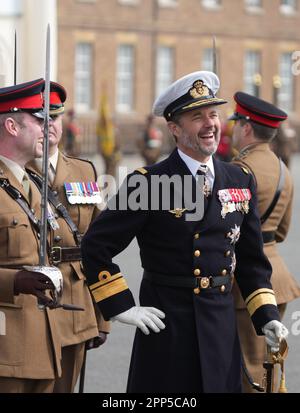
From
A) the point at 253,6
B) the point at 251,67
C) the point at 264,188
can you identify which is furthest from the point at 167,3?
the point at 264,188

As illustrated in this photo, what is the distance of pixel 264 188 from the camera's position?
621 centimetres

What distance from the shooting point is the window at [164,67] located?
142 ft

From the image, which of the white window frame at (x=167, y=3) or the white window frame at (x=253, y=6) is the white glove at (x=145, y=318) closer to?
the white window frame at (x=167, y=3)

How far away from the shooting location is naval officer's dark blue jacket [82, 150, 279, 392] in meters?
4.51

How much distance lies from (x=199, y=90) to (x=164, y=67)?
39.3 metres

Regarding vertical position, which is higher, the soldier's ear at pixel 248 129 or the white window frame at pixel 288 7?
the white window frame at pixel 288 7

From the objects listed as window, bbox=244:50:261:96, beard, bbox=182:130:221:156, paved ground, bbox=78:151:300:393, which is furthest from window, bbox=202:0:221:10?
beard, bbox=182:130:221:156

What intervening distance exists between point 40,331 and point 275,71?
43.0m

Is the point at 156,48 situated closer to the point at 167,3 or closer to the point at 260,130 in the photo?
the point at 167,3

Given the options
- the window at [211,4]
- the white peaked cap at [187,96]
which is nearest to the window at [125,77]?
the window at [211,4]

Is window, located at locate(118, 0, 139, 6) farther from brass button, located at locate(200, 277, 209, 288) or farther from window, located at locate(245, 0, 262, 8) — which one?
brass button, located at locate(200, 277, 209, 288)

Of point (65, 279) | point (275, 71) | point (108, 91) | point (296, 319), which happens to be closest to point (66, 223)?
point (65, 279)

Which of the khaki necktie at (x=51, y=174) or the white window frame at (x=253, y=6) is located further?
the white window frame at (x=253, y=6)

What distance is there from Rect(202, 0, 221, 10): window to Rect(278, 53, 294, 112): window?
3.82m
